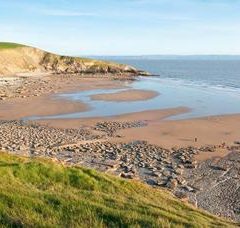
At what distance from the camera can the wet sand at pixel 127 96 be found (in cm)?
6216

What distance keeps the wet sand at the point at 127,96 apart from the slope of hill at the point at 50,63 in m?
46.0

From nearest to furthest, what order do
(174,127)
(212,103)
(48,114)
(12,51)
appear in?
1. (174,127)
2. (48,114)
3. (212,103)
4. (12,51)

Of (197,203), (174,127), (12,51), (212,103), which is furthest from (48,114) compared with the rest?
(12,51)

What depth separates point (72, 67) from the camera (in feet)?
392

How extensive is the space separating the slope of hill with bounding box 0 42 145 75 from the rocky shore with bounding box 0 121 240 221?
77.2 m

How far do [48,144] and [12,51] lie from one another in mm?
86086

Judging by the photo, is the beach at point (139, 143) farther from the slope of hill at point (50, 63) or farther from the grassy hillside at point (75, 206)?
the slope of hill at point (50, 63)

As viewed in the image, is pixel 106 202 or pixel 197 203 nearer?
pixel 106 202

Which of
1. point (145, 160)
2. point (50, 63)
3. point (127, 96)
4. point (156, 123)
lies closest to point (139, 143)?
point (145, 160)

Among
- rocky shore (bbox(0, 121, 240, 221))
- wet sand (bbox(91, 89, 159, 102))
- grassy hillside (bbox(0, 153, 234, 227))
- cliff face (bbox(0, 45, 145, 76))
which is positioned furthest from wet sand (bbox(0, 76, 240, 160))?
cliff face (bbox(0, 45, 145, 76))

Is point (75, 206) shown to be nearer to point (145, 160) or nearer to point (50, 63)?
point (145, 160)

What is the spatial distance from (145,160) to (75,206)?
57.4 ft

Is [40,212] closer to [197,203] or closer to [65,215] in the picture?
[65,215]

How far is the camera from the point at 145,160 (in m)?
27.6
